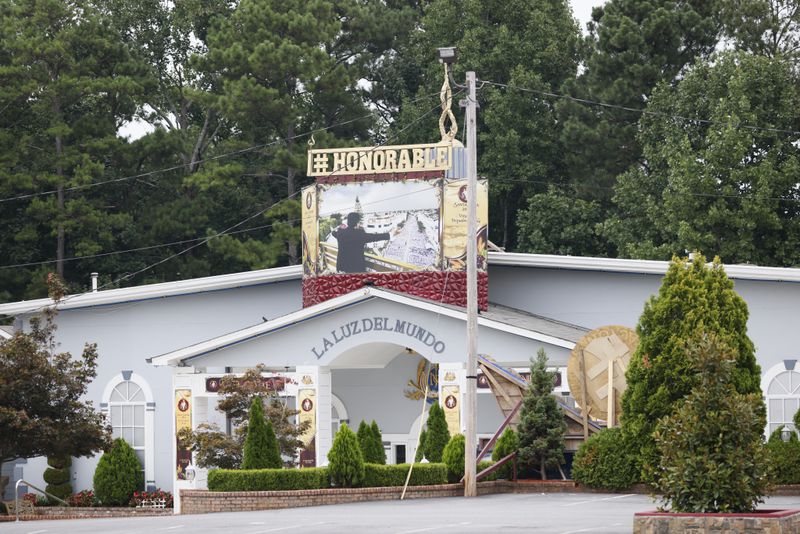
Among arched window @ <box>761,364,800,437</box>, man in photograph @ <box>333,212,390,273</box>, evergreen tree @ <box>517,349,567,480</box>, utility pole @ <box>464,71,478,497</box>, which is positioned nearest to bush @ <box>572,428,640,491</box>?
evergreen tree @ <box>517,349,567,480</box>

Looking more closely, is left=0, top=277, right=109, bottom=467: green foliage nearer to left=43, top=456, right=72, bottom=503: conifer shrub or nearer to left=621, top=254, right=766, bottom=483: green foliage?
left=43, top=456, right=72, bottom=503: conifer shrub

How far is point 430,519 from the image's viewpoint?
2516cm

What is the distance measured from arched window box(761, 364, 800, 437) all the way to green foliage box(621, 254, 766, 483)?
29.6 feet

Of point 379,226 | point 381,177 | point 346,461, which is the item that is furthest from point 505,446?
point 381,177

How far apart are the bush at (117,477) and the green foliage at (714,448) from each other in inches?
929

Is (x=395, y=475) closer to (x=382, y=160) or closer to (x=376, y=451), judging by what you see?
(x=376, y=451)

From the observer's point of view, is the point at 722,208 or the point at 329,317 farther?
the point at 722,208

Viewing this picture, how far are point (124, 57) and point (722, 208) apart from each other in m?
27.4

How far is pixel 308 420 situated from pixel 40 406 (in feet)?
22.6

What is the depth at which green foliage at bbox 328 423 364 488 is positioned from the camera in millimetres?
31328

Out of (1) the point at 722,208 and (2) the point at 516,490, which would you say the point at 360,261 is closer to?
(2) the point at 516,490

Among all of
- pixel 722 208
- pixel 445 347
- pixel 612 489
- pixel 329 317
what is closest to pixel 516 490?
pixel 612 489

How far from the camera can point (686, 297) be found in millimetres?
29109

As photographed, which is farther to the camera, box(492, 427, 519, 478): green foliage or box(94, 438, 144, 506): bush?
box(94, 438, 144, 506): bush
